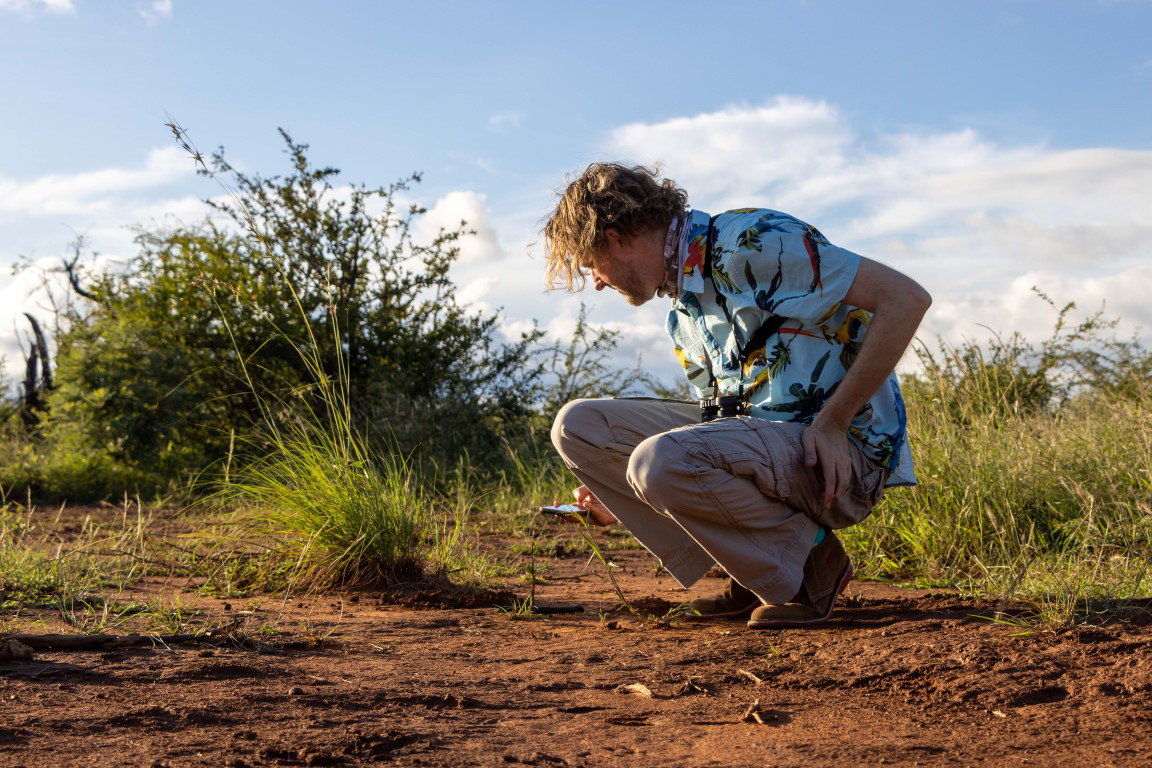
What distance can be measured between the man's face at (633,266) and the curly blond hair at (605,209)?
0.02m

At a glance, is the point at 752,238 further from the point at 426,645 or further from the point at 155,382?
the point at 155,382

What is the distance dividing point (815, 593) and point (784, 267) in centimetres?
104

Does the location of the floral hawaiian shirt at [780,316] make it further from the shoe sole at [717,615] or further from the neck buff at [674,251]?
the shoe sole at [717,615]

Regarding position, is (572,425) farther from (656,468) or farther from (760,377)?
(760,377)

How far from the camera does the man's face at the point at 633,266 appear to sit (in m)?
3.27

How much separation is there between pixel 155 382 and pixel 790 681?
7.29 metres

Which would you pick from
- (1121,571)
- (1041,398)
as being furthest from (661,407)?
(1041,398)

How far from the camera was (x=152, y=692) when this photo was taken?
8.11ft

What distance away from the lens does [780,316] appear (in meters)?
3.12

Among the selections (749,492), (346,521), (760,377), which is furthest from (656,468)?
(346,521)

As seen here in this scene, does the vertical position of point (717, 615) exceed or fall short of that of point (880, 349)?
it falls short

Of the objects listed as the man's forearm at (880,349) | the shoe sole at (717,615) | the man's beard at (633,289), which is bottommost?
the shoe sole at (717,615)

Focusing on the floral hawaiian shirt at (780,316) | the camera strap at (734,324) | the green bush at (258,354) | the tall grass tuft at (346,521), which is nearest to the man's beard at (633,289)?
the floral hawaiian shirt at (780,316)

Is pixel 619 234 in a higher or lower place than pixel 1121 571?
higher
